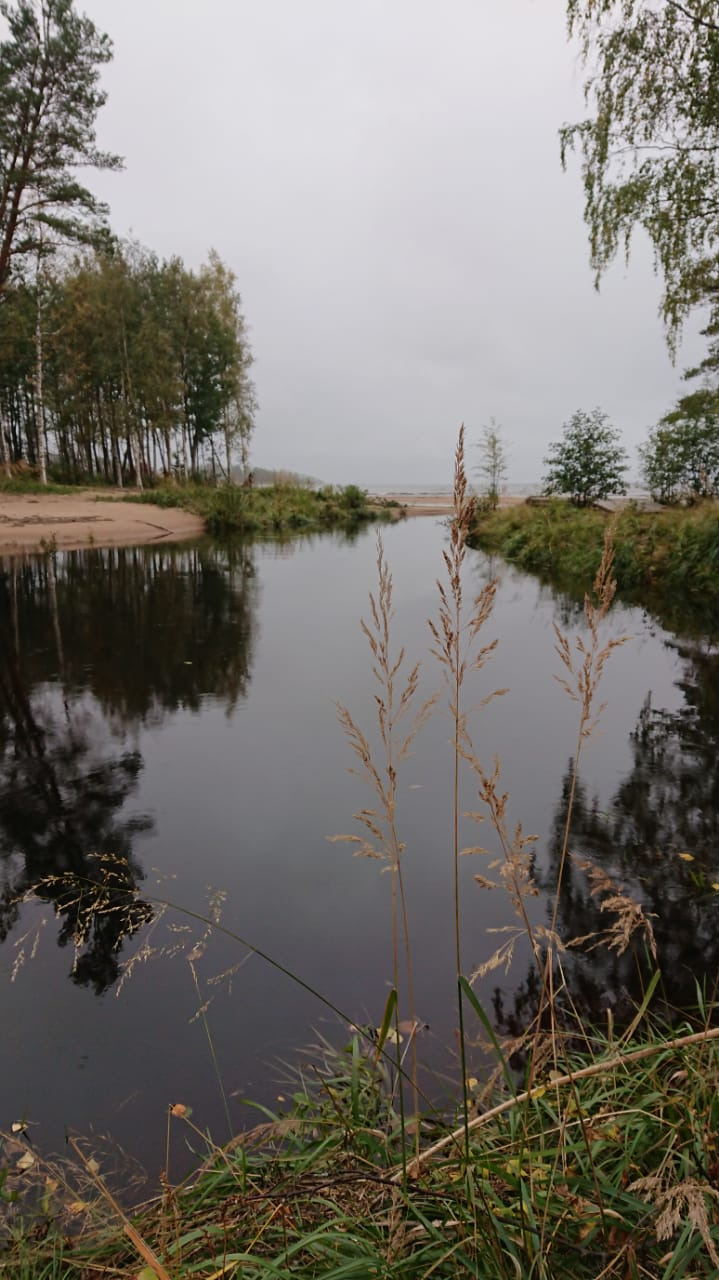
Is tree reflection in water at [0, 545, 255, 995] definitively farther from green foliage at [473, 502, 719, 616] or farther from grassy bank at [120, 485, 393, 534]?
grassy bank at [120, 485, 393, 534]

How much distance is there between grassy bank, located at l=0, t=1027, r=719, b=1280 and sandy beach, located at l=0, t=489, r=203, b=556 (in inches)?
728

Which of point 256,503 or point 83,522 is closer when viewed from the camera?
point 83,522

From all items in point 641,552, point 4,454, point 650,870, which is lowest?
point 650,870

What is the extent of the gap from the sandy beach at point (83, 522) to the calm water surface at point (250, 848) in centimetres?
1326

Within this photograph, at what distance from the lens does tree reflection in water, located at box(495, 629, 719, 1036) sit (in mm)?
2496

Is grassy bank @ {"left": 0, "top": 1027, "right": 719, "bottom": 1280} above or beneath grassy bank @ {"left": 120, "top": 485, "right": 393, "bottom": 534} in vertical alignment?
beneath

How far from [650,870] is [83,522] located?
2288 centimetres

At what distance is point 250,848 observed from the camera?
3570mm

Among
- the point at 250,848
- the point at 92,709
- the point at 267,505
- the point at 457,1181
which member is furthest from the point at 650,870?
the point at 267,505

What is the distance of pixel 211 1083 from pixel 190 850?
1515 millimetres

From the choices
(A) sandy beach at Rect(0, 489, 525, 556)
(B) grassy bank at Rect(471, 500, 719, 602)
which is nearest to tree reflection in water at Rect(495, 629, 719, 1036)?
(B) grassy bank at Rect(471, 500, 719, 602)

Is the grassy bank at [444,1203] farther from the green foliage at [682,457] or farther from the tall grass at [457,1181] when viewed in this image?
the green foliage at [682,457]

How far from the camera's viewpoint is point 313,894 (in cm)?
317

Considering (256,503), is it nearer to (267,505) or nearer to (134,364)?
(267,505)
